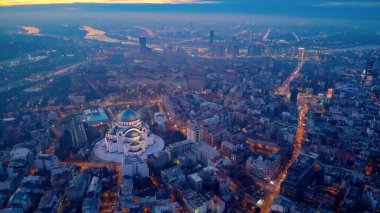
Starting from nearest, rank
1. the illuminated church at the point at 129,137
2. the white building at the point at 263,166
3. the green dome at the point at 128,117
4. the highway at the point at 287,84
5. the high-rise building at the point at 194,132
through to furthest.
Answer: the white building at the point at 263,166 < the illuminated church at the point at 129,137 < the green dome at the point at 128,117 < the high-rise building at the point at 194,132 < the highway at the point at 287,84

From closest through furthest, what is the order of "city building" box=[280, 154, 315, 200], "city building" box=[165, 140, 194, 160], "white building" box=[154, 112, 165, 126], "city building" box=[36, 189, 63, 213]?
"city building" box=[36, 189, 63, 213], "city building" box=[280, 154, 315, 200], "city building" box=[165, 140, 194, 160], "white building" box=[154, 112, 165, 126]

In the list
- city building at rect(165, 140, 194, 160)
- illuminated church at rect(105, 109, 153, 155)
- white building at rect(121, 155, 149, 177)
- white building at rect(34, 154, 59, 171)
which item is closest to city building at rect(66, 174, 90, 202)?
white building at rect(121, 155, 149, 177)

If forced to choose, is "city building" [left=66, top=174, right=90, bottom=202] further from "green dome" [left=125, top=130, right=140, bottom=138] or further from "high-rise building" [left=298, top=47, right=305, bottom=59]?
"high-rise building" [left=298, top=47, right=305, bottom=59]

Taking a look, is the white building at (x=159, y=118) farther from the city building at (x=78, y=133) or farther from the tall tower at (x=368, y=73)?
the tall tower at (x=368, y=73)

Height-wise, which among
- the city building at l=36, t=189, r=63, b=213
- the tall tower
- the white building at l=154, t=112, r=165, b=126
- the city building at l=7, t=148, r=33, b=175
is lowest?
the city building at l=36, t=189, r=63, b=213

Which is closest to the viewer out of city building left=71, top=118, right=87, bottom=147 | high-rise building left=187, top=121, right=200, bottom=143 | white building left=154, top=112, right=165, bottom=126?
city building left=71, top=118, right=87, bottom=147

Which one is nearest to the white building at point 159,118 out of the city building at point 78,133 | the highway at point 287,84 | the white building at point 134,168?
the city building at point 78,133

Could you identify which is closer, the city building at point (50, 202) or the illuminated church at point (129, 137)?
the city building at point (50, 202)
